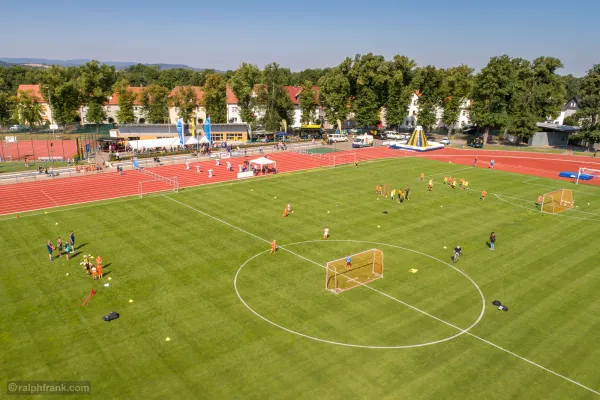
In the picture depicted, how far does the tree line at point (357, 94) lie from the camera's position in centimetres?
8438

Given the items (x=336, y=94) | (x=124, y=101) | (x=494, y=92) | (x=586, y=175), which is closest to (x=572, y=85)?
(x=494, y=92)

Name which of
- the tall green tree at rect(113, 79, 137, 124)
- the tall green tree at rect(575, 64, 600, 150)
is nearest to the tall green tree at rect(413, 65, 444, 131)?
the tall green tree at rect(575, 64, 600, 150)

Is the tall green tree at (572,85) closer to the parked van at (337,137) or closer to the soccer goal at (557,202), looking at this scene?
the parked van at (337,137)

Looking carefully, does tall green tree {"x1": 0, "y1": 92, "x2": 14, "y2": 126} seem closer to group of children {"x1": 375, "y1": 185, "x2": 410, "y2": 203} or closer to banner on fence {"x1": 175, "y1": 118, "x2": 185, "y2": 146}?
banner on fence {"x1": 175, "y1": 118, "x2": 185, "y2": 146}

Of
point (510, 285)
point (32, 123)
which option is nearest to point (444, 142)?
point (510, 285)

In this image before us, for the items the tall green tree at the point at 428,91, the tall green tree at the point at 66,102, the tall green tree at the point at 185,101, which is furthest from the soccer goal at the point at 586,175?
the tall green tree at the point at 66,102

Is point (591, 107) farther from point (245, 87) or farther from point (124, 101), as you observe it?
point (124, 101)

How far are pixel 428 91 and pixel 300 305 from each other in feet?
262

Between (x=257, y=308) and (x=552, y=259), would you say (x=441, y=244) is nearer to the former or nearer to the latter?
(x=552, y=259)

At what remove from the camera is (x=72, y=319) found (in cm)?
2180

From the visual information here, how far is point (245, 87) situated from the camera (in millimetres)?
88812

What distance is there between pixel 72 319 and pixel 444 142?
81407mm

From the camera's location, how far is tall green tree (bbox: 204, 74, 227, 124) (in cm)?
8975
